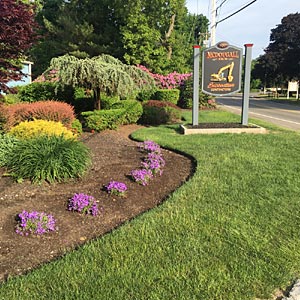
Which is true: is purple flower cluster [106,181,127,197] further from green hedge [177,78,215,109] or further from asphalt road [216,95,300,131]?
green hedge [177,78,215,109]

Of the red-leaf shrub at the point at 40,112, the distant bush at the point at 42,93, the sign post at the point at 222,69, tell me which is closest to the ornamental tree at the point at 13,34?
the red-leaf shrub at the point at 40,112

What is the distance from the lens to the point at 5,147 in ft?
17.9

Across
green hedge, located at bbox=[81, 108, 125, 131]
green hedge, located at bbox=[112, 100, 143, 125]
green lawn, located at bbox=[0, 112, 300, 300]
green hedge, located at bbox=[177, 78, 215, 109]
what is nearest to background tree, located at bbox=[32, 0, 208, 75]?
green hedge, located at bbox=[177, 78, 215, 109]

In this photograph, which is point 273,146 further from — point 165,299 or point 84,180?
point 165,299

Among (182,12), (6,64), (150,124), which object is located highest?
(182,12)

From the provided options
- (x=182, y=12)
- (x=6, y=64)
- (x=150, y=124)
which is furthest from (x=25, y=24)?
(x=182, y=12)

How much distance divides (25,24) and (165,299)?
4814 millimetres

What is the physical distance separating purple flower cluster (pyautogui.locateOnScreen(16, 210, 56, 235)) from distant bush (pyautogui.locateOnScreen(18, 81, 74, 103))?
11003mm

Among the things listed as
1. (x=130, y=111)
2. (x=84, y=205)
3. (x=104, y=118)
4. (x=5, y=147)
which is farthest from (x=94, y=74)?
(x=84, y=205)

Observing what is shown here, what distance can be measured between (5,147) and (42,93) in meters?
9.58

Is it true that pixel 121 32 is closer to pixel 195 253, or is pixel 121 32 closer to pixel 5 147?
pixel 5 147

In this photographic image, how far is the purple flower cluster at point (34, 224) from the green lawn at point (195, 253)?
582 millimetres

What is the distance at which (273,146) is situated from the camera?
779cm

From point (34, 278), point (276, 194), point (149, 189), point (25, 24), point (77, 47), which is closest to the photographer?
point (34, 278)
